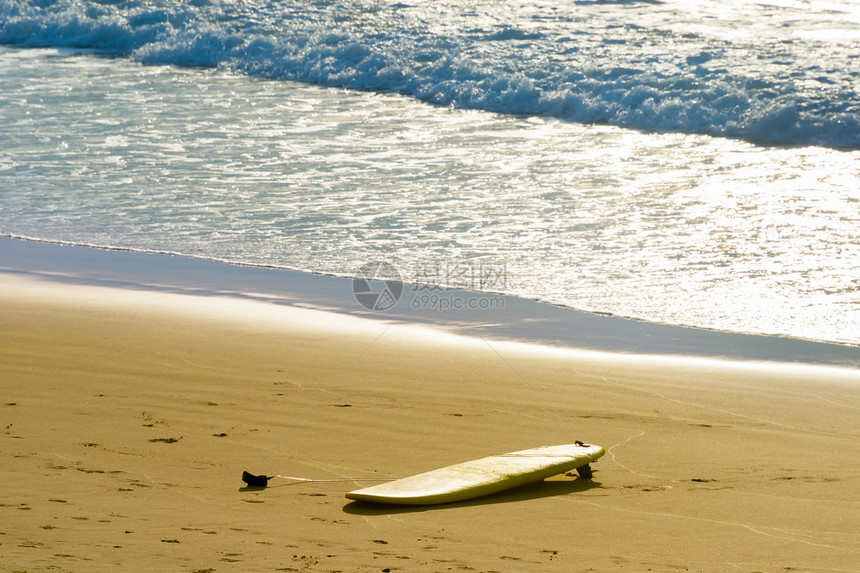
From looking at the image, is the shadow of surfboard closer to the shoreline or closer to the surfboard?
the surfboard

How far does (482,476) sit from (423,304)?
10.1ft

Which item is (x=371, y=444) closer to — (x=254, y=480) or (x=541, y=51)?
(x=254, y=480)

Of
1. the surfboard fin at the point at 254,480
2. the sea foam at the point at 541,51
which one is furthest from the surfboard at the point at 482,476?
the sea foam at the point at 541,51

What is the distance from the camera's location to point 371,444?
15.0 feet

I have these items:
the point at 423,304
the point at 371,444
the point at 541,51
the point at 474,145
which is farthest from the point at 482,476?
the point at 541,51

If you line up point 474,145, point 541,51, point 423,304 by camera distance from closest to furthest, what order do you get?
point 423,304 < point 474,145 < point 541,51

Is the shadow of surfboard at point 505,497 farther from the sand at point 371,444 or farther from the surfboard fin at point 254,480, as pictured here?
the surfboard fin at point 254,480

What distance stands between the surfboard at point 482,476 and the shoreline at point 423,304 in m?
1.94

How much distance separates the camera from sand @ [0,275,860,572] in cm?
337

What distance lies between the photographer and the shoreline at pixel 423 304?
19.9 feet

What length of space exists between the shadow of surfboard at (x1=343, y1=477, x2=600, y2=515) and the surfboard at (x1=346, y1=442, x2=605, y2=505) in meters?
0.03

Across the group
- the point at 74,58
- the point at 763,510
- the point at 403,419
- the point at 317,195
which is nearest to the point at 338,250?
the point at 317,195

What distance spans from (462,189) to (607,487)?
6.10 m

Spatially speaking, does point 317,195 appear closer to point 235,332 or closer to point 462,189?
point 462,189
